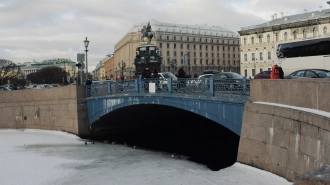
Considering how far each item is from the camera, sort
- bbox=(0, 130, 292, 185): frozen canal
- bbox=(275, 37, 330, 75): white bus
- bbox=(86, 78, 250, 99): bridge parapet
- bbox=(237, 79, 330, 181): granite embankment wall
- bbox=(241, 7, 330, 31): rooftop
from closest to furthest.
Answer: bbox=(237, 79, 330, 181): granite embankment wall
bbox=(0, 130, 292, 185): frozen canal
bbox=(86, 78, 250, 99): bridge parapet
bbox=(275, 37, 330, 75): white bus
bbox=(241, 7, 330, 31): rooftop

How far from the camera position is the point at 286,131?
855 cm

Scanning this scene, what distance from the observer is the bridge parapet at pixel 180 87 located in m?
11.3

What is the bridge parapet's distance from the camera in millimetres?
11305

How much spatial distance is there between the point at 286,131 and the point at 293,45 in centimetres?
1515

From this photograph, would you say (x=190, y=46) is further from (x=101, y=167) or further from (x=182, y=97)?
(x=101, y=167)

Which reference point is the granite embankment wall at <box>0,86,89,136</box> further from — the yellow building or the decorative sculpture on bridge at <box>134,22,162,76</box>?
the yellow building

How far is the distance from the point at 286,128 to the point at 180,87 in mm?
6127

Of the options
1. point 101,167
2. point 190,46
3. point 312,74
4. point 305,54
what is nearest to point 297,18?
point 190,46

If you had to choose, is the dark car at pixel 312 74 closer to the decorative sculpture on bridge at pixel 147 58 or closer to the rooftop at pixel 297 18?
the decorative sculpture on bridge at pixel 147 58

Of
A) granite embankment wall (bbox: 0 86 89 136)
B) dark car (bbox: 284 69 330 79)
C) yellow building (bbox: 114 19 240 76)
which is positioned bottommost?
granite embankment wall (bbox: 0 86 89 136)

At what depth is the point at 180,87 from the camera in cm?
1422

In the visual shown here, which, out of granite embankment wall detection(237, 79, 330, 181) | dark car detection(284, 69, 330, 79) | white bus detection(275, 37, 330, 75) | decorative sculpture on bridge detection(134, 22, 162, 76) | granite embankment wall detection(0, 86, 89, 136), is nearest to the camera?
granite embankment wall detection(237, 79, 330, 181)

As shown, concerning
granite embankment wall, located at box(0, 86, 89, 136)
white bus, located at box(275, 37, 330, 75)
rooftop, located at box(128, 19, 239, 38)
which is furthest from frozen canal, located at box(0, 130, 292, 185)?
rooftop, located at box(128, 19, 239, 38)

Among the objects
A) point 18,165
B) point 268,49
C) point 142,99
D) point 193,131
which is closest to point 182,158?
point 142,99
